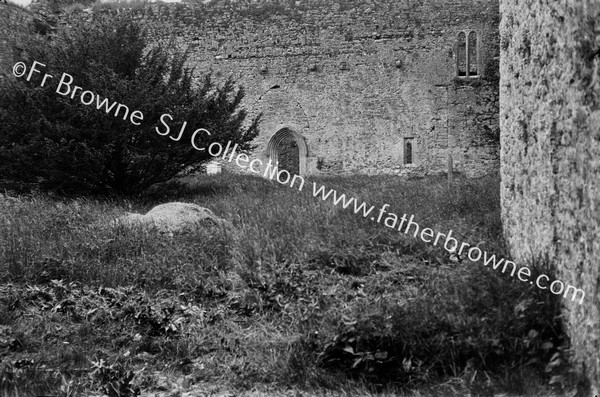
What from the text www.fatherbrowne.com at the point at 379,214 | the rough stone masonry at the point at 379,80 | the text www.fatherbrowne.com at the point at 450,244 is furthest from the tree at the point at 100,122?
the rough stone masonry at the point at 379,80

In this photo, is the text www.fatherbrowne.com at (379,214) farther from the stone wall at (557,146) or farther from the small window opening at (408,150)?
the small window opening at (408,150)

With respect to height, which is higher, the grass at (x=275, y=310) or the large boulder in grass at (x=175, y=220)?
the large boulder in grass at (x=175, y=220)

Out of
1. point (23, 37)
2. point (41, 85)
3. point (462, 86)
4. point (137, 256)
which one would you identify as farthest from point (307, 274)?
point (462, 86)

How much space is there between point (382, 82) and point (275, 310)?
1293 centimetres

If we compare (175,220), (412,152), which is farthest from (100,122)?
(412,152)

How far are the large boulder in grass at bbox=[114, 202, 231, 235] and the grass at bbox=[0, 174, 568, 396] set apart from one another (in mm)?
262

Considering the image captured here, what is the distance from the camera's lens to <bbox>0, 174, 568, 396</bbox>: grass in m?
4.66

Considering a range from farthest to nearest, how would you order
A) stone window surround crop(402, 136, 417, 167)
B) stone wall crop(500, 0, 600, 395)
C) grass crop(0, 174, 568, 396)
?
stone window surround crop(402, 136, 417, 167) < grass crop(0, 174, 568, 396) < stone wall crop(500, 0, 600, 395)

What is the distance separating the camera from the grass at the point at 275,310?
466 centimetres

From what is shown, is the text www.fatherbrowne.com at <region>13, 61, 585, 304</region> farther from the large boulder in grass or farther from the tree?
the large boulder in grass

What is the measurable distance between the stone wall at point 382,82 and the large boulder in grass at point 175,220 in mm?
9720

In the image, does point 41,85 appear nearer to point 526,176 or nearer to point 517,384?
point 526,176

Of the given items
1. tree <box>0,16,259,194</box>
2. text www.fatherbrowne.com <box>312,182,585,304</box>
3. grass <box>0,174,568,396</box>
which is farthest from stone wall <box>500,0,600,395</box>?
tree <box>0,16,259,194</box>

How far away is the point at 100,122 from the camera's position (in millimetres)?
10672
